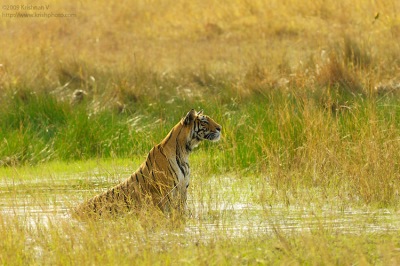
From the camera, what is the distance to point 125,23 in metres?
27.6

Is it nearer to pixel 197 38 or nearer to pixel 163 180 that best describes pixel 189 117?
pixel 163 180

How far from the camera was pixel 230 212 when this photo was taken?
900 cm

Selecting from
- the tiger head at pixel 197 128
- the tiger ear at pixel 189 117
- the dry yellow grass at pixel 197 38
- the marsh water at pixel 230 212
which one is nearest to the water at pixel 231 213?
the marsh water at pixel 230 212

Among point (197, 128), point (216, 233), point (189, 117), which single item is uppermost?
point (189, 117)

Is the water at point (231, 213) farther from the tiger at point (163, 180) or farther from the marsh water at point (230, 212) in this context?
the tiger at point (163, 180)

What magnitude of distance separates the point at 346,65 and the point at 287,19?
Answer: 9.31 meters

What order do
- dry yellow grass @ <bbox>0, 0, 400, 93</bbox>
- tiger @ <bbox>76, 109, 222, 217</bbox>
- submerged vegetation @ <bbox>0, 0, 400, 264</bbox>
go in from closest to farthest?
submerged vegetation @ <bbox>0, 0, 400, 264</bbox>
tiger @ <bbox>76, 109, 222, 217</bbox>
dry yellow grass @ <bbox>0, 0, 400, 93</bbox>

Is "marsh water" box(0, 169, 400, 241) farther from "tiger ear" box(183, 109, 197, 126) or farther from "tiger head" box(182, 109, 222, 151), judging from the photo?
"tiger ear" box(183, 109, 197, 126)

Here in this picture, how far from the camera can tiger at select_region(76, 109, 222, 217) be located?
8711 millimetres

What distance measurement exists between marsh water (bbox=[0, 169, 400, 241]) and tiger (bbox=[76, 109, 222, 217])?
0.66 feet

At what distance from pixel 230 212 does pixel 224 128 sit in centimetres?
336

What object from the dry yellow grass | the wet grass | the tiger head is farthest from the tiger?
the dry yellow grass

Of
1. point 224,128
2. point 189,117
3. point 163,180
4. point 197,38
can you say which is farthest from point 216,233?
point 197,38

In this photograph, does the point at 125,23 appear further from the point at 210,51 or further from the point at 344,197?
the point at 344,197
